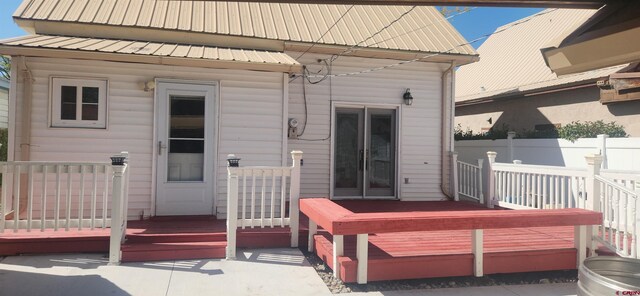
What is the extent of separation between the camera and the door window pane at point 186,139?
6309 millimetres

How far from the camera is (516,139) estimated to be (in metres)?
9.83

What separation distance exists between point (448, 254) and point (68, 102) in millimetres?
5690

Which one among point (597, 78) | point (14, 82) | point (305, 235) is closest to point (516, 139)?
point (597, 78)

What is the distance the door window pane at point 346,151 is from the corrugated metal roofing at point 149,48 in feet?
6.71

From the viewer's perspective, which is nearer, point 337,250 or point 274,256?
point 337,250

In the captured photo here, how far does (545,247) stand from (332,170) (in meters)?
4.15

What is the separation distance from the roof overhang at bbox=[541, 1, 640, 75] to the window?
5.88 metres

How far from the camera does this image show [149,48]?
20.3 feet

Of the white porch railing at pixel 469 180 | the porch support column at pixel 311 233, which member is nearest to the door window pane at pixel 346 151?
the white porch railing at pixel 469 180

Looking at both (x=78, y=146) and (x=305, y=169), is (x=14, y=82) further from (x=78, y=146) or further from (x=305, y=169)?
(x=305, y=169)

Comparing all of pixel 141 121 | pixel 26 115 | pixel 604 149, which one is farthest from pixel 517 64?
pixel 26 115

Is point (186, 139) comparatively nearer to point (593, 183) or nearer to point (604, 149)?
point (593, 183)

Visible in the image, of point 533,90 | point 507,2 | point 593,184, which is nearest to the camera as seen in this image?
point 507,2

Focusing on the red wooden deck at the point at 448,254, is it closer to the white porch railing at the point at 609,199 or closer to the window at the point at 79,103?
the white porch railing at the point at 609,199
